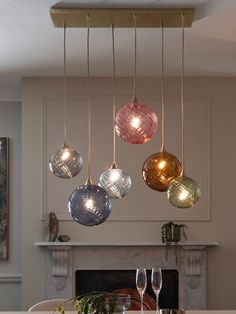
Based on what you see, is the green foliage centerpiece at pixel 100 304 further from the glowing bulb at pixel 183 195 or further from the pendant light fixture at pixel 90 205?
the glowing bulb at pixel 183 195

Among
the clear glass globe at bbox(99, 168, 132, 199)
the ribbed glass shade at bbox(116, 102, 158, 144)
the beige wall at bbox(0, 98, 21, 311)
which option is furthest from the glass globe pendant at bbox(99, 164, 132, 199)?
the beige wall at bbox(0, 98, 21, 311)

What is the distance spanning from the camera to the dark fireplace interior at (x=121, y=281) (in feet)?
21.4

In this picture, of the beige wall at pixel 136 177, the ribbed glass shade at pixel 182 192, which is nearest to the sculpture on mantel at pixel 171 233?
the beige wall at pixel 136 177

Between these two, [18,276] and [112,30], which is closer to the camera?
[112,30]

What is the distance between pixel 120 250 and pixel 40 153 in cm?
119

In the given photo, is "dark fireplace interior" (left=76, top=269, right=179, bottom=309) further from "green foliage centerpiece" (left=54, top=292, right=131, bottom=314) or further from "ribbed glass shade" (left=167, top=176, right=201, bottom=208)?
"green foliage centerpiece" (left=54, top=292, right=131, bottom=314)

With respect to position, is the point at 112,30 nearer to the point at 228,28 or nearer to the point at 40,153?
the point at 228,28

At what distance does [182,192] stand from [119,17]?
3.95 ft

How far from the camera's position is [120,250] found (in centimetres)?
646

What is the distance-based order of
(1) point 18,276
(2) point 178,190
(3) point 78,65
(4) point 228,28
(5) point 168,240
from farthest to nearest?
(1) point 18,276
(5) point 168,240
(3) point 78,65
(4) point 228,28
(2) point 178,190

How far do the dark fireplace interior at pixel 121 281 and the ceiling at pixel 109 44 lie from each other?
1.88m

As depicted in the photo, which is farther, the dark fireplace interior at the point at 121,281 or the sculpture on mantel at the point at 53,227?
the dark fireplace interior at the point at 121,281

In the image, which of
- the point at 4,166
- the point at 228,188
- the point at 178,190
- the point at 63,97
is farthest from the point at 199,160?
the point at 178,190

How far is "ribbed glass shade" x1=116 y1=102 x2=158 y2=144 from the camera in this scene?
12.0ft
